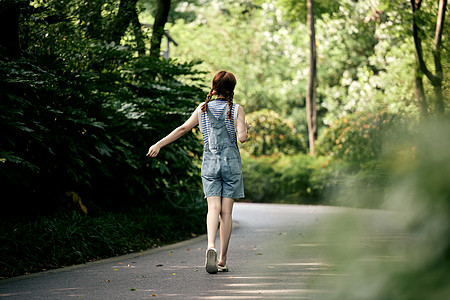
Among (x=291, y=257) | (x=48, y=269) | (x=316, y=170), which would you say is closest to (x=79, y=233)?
(x=48, y=269)

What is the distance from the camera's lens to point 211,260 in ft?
19.5

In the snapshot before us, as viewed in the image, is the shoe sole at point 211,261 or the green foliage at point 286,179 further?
the green foliage at point 286,179

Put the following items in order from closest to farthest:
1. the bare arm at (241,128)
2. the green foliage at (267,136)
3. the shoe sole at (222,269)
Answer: the bare arm at (241,128)
the shoe sole at (222,269)
the green foliage at (267,136)

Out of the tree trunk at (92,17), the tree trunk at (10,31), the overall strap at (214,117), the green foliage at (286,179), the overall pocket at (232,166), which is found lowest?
the green foliage at (286,179)

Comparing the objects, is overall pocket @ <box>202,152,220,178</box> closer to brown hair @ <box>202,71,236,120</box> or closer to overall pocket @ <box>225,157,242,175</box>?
overall pocket @ <box>225,157,242,175</box>

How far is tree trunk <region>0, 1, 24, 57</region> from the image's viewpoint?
7617 mm

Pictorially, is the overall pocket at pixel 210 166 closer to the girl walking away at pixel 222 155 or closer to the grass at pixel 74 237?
the girl walking away at pixel 222 155

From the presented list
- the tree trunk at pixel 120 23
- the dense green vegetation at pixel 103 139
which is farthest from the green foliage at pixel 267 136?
the tree trunk at pixel 120 23

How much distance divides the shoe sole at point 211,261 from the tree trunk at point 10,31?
11.9ft

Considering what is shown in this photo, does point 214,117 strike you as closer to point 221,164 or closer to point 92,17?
point 221,164

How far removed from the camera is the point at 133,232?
8547 millimetres

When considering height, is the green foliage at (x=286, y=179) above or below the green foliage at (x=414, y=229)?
below

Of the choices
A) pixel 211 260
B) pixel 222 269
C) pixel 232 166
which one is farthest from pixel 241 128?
pixel 222 269

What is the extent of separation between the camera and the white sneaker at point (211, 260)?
589 centimetres
